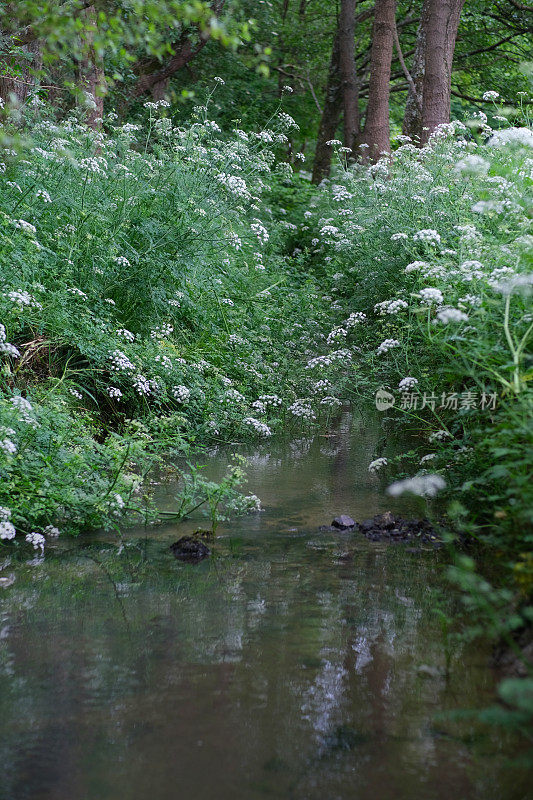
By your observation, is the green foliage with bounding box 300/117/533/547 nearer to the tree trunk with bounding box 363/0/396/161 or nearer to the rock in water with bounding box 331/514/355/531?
the rock in water with bounding box 331/514/355/531

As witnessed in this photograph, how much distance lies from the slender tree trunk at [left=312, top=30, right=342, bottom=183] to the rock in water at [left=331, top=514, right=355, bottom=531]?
15150 mm

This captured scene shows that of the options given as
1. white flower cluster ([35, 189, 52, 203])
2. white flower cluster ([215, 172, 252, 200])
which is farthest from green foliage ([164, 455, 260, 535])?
white flower cluster ([215, 172, 252, 200])

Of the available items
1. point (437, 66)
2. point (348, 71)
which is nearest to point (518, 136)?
point (437, 66)

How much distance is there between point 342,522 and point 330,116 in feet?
53.4

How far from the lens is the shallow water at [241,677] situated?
7.81 ft

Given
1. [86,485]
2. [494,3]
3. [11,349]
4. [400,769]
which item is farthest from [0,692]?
[494,3]

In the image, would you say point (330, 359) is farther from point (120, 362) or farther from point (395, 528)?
point (395, 528)

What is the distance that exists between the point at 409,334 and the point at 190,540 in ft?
8.06

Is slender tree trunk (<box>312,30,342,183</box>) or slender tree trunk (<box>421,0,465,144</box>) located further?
slender tree trunk (<box>312,30,342,183</box>)

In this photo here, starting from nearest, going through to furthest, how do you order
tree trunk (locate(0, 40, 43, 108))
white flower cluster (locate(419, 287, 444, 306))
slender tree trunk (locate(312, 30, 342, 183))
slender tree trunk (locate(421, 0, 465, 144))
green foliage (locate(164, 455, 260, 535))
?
white flower cluster (locate(419, 287, 444, 306)), green foliage (locate(164, 455, 260, 535)), tree trunk (locate(0, 40, 43, 108)), slender tree trunk (locate(421, 0, 465, 144)), slender tree trunk (locate(312, 30, 342, 183))

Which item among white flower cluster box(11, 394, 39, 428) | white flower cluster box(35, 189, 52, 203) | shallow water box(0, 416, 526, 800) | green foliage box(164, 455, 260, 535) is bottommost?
shallow water box(0, 416, 526, 800)

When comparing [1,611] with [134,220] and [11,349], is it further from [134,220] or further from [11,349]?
[134,220]

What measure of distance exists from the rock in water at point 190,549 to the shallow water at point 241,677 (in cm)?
9

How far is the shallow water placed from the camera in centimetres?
238
